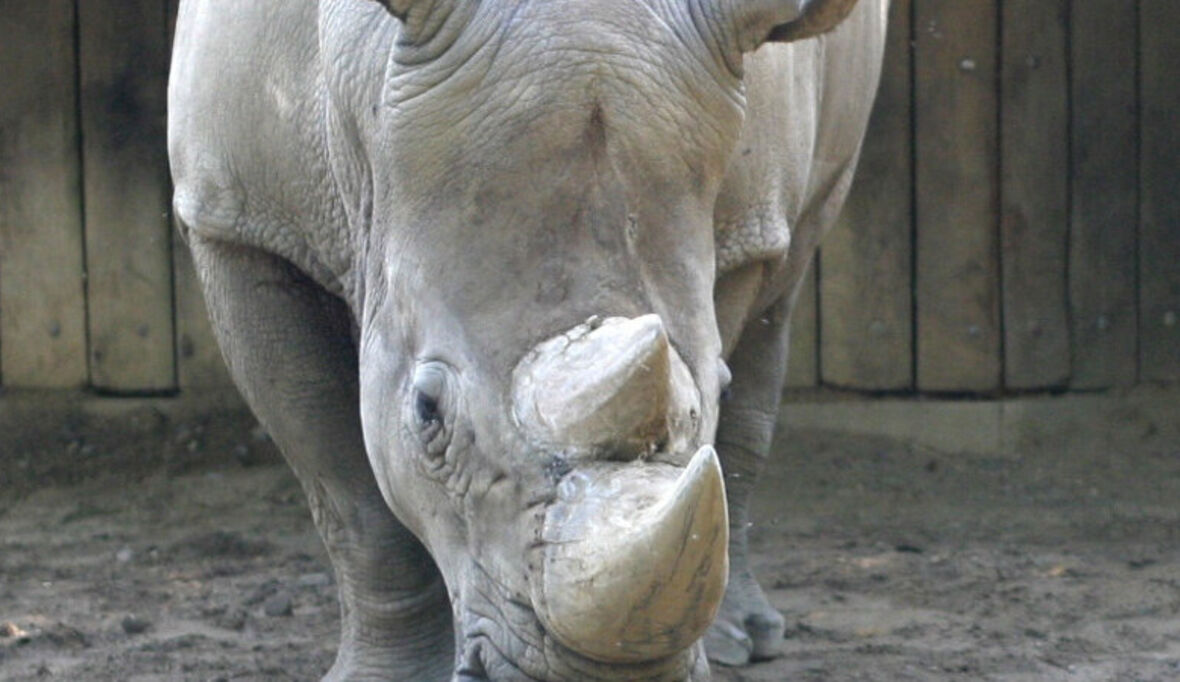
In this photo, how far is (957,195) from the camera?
6.75 metres

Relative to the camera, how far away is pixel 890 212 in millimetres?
6797

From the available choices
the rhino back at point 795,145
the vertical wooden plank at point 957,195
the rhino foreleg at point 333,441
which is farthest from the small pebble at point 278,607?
the vertical wooden plank at point 957,195

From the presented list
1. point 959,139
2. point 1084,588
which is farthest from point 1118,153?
point 1084,588

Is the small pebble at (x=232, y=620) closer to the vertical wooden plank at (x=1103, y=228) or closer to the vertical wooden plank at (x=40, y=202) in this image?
the vertical wooden plank at (x=40, y=202)

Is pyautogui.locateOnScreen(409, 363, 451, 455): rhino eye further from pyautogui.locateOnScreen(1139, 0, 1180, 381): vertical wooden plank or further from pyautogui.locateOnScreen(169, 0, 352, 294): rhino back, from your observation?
pyautogui.locateOnScreen(1139, 0, 1180, 381): vertical wooden plank

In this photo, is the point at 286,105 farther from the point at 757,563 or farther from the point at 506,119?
the point at 757,563

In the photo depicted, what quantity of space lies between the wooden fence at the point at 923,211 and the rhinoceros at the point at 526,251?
272 centimetres

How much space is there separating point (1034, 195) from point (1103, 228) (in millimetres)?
233

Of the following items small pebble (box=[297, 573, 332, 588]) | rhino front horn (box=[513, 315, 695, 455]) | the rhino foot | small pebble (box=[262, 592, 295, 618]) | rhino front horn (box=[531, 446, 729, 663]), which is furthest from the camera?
small pebble (box=[297, 573, 332, 588])

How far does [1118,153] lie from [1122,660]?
102 inches

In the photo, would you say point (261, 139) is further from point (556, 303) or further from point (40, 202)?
point (40, 202)

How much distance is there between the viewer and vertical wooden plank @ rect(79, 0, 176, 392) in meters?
6.61

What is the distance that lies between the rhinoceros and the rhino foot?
103 cm

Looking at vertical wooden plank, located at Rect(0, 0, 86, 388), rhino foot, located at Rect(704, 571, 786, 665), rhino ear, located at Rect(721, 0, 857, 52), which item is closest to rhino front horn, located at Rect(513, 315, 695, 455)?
rhino ear, located at Rect(721, 0, 857, 52)
